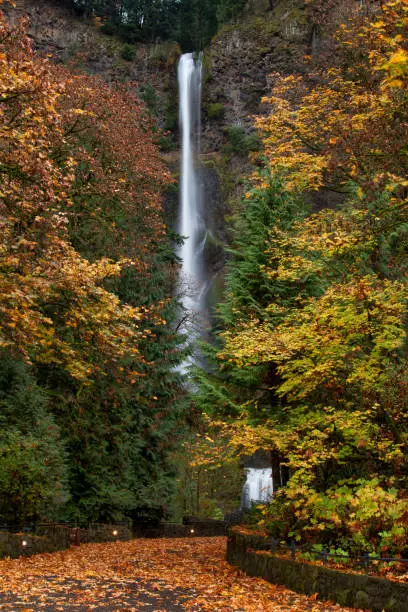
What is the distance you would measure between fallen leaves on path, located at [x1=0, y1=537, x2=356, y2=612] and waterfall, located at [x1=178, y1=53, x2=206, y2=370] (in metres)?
33.6

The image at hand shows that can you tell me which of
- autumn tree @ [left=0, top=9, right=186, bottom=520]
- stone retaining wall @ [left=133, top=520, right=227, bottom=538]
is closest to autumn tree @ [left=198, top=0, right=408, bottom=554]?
autumn tree @ [left=0, top=9, right=186, bottom=520]

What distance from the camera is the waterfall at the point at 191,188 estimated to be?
49.4m

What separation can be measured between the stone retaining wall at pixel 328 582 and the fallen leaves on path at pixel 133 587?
0.19m

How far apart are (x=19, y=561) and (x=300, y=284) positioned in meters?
10.5

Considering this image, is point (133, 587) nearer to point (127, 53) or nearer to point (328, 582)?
point (328, 582)

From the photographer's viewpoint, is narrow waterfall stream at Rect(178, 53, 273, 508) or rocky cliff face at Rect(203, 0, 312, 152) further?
rocky cliff face at Rect(203, 0, 312, 152)

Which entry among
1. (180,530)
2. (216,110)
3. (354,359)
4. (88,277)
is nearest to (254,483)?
(180,530)

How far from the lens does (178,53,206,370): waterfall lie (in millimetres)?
49406

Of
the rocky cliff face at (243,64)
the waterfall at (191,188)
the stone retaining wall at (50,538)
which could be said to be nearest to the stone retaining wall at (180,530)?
the stone retaining wall at (50,538)

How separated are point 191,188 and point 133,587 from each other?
152ft

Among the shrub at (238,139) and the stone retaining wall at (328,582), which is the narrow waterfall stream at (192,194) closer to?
the shrub at (238,139)

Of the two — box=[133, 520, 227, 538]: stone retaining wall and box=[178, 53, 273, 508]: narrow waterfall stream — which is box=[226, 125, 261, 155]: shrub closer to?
box=[178, 53, 273, 508]: narrow waterfall stream

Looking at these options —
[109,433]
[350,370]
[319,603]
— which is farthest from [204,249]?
[319,603]

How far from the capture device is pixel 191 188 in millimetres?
53406
